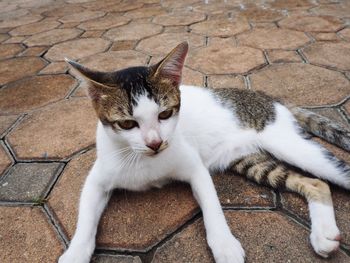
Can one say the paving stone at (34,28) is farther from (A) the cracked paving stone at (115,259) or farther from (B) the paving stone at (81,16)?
(A) the cracked paving stone at (115,259)

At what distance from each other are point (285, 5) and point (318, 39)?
4.20 feet

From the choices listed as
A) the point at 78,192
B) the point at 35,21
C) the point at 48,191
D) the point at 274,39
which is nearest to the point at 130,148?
the point at 78,192

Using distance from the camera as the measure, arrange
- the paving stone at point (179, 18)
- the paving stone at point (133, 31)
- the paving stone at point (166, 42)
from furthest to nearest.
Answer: the paving stone at point (179, 18) → the paving stone at point (133, 31) → the paving stone at point (166, 42)

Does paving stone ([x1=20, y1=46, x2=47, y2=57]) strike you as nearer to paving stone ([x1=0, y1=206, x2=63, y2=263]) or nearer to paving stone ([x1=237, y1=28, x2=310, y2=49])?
paving stone ([x1=237, y1=28, x2=310, y2=49])

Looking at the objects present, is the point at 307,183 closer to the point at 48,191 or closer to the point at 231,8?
the point at 48,191

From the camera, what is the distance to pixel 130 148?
4.00 feet

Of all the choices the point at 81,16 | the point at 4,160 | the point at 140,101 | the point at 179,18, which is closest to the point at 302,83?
the point at 140,101

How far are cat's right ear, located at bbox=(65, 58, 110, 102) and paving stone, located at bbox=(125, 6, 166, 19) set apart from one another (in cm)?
296

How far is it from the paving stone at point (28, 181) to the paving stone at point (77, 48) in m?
1.54

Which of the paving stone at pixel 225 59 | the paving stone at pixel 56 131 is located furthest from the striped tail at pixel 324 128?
the paving stone at pixel 56 131

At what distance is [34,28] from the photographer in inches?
151

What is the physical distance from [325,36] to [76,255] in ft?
8.87

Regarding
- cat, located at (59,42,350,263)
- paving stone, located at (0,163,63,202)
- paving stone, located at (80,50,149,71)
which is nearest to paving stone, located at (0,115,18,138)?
paving stone, located at (0,163,63,202)

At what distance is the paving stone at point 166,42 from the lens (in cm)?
287
